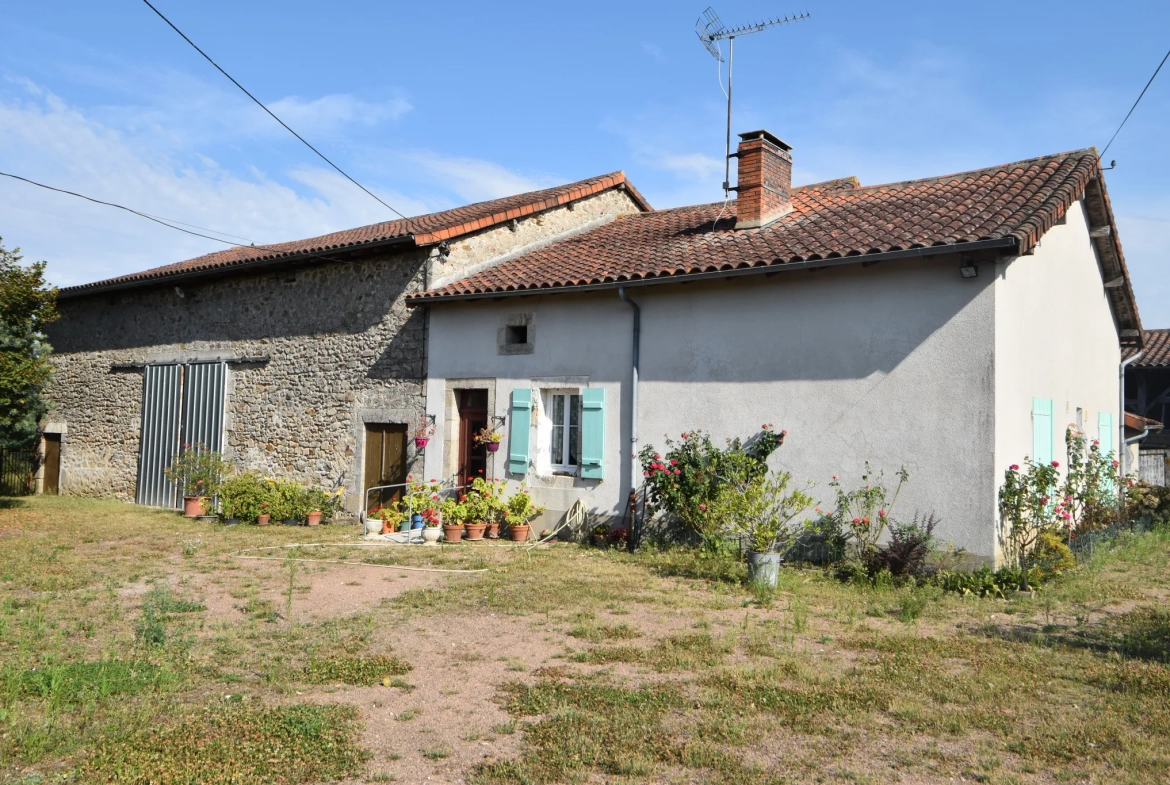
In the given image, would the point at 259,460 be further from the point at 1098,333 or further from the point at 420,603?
the point at 1098,333

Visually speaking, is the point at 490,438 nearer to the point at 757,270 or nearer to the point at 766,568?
the point at 757,270

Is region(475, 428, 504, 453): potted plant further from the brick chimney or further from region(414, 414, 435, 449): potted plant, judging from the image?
the brick chimney

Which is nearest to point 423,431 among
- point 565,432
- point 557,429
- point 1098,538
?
point 557,429

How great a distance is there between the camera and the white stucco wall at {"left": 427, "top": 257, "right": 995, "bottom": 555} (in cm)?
840

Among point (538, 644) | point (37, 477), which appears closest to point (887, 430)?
point (538, 644)

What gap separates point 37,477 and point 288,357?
8.44 metres

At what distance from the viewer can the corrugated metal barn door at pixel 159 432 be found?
1574cm

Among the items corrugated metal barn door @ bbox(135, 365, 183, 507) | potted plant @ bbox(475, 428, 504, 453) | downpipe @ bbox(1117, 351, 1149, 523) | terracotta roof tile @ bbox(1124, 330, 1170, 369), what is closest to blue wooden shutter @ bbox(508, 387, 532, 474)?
potted plant @ bbox(475, 428, 504, 453)

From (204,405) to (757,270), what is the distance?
419 inches

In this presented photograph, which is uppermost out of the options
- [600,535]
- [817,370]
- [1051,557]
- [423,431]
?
[817,370]

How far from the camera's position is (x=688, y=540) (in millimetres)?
10062

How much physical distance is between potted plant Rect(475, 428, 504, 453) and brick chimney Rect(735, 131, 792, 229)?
14.2 feet

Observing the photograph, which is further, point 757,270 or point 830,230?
point 830,230

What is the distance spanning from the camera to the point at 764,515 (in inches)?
367
